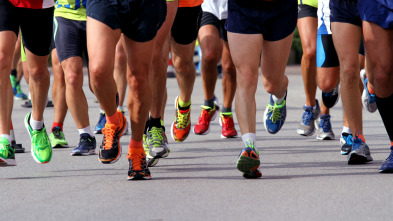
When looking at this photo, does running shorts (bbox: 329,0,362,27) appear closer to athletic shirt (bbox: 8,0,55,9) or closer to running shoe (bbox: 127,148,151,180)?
running shoe (bbox: 127,148,151,180)

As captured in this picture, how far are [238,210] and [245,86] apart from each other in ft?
5.10

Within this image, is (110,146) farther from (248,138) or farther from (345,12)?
(345,12)

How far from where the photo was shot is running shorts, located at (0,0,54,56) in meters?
6.36

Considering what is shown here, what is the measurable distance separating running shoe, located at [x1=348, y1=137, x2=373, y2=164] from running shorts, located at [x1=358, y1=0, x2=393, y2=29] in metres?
1.08

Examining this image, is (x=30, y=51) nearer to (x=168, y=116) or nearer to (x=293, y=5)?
(x=293, y=5)

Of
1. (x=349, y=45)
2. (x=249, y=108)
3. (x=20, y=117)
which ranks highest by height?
(x=349, y=45)

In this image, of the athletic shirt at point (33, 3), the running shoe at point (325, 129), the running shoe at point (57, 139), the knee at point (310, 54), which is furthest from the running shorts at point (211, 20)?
the athletic shirt at point (33, 3)

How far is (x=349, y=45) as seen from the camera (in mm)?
6531

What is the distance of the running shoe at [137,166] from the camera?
20.3 feet

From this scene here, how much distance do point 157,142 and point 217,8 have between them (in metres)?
2.24

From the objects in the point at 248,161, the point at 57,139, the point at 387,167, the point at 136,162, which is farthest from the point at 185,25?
A: the point at 387,167

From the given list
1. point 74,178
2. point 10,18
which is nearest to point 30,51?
point 10,18

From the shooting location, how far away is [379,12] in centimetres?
615

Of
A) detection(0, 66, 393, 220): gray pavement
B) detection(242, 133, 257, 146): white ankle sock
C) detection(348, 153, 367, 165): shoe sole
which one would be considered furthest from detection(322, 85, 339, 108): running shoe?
detection(242, 133, 257, 146): white ankle sock
